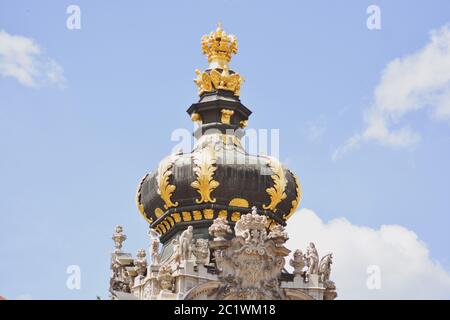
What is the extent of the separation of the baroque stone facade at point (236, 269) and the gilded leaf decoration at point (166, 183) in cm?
200

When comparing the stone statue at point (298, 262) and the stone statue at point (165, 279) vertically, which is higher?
the stone statue at point (298, 262)

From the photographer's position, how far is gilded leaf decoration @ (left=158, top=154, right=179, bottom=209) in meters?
51.9

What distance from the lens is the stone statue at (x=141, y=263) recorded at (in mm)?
51656

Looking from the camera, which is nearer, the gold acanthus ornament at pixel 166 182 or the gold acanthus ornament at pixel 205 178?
the gold acanthus ornament at pixel 205 178

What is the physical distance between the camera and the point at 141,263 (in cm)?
5178

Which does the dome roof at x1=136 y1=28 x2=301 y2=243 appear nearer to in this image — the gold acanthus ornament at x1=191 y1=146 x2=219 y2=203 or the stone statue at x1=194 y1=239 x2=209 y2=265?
the gold acanthus ornament at x1=191 y1=146 x2=219 y2=203

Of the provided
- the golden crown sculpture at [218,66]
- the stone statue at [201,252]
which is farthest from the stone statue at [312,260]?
the golden crown sculpture at [218,66]

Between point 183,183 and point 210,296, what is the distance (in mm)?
5507

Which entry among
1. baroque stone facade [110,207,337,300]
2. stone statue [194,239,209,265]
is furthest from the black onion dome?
stone statue [194,239,209,265]

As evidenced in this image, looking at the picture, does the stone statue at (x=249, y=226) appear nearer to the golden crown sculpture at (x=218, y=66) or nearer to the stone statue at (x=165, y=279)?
the stone statue at (x=165, y=279)

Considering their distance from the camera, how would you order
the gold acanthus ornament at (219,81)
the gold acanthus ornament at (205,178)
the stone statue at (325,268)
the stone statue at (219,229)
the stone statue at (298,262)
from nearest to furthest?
the stone statue at (219,229) < the stone statue at (298,262) < the stone statue at (325,268) < the gold acanthus ornament at (205,178) < the gold acanthus ornament at (219,81)
